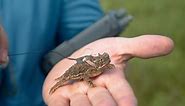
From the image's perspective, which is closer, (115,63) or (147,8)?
(115,63)

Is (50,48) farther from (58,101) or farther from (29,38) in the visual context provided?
(58,101)

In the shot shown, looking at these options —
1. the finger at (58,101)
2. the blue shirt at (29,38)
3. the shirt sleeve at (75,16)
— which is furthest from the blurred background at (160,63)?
the finger at (58,101)

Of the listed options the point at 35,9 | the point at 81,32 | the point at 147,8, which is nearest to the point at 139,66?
the point at 147,8

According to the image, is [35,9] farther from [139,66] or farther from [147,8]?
[147,8]

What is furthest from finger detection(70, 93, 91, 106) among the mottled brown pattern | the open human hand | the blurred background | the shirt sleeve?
the blurred background

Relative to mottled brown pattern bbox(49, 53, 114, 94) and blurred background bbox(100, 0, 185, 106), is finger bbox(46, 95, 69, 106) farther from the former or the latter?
blurred background bbox(100, 0, 185, 106)

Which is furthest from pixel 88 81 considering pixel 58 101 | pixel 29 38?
pixel 29 38

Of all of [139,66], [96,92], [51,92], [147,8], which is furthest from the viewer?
[147,8]
